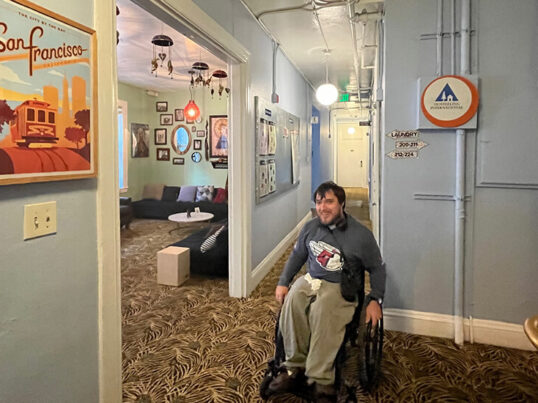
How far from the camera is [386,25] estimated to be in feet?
9.11

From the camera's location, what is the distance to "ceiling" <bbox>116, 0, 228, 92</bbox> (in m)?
3.96

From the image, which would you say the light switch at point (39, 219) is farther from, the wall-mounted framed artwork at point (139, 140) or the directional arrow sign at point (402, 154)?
the wall-mounted framed artwork at point (139, 140)

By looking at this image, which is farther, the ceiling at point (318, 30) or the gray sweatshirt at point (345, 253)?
the ceiling at point (318, 30)

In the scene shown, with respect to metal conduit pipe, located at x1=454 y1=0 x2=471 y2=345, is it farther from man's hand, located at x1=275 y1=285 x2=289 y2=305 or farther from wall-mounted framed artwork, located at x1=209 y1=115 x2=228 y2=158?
wall-mounted framed artwork, located at x1=209 y1=115 x2=228 y2=158

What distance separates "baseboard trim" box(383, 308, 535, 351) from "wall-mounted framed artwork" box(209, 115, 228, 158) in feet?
18.9

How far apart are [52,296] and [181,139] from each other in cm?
715

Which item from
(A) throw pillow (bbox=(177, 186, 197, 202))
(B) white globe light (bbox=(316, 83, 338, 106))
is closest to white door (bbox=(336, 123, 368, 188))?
(A) throw pillow (bbox=(177, 186, 197, 202))

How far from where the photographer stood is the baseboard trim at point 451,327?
267 cm

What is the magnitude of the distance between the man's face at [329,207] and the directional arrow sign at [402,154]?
858 mm

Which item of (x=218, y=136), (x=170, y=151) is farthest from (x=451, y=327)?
(x=170, y=151)

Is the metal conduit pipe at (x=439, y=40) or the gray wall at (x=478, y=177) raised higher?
the metal conduit pipe at (x=439, y=40)

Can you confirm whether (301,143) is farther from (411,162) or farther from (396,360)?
(396,360)

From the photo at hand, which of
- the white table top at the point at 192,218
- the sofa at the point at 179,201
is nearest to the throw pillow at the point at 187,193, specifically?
the sofa at the point at 179,201

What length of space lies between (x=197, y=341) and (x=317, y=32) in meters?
3.31
